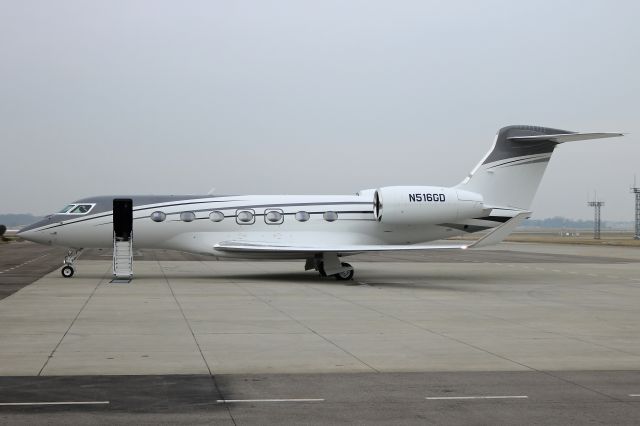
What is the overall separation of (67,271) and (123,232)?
91.5 inches

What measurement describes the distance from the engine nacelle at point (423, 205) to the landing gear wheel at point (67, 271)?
10.3 metres

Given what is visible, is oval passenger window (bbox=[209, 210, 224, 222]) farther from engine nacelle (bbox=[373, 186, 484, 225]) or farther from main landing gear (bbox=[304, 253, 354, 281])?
engine nacelle (bbox=[373, 186, 484, 225])

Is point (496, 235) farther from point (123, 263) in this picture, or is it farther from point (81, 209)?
point (81, 209)

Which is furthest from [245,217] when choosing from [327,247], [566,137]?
[566,137]

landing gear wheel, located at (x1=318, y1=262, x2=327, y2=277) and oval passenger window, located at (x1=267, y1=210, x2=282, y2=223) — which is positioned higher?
oval passenger window, located at (x1=267, y1=210, x2=282, y2=223)

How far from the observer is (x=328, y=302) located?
18.7 m

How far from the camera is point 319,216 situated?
26.5 metres

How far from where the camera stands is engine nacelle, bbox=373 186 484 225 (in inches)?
1020

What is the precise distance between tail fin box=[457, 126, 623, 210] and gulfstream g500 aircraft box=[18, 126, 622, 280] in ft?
0.11

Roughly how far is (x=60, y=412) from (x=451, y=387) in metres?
4.28

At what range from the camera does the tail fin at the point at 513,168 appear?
88.8 feet

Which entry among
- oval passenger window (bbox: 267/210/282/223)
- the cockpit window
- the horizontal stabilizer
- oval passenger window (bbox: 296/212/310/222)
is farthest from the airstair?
the horizontal stabilizer

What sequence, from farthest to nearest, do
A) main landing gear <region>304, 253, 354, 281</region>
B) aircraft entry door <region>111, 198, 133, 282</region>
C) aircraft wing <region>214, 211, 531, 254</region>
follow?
main landing gear <region>304, 253, 354, 281</region> → aircraft entry door <region>111, 198, 133, 282</region> → aircraft wing <region>214, 211, 531, 254</region>

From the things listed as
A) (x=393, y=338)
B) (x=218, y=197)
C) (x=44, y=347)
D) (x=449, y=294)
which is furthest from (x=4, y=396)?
(x=218, y=197)
